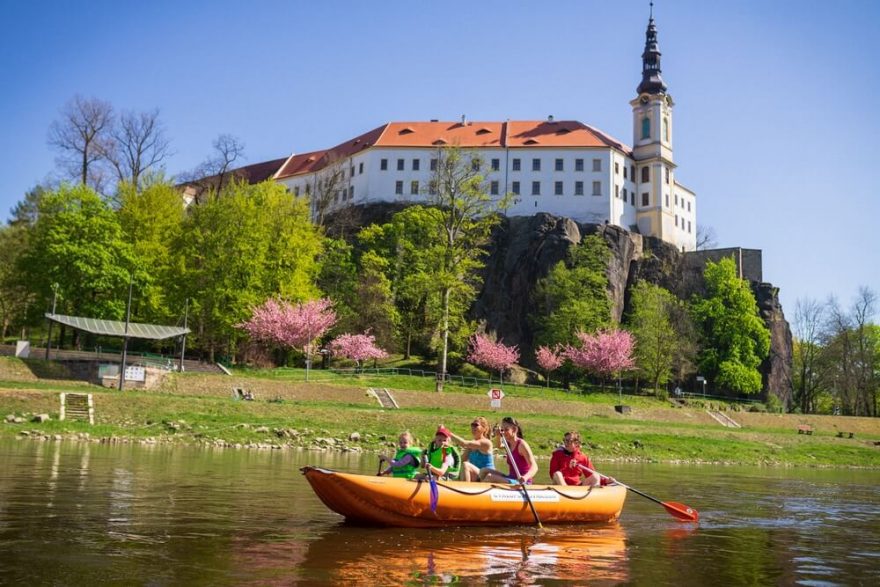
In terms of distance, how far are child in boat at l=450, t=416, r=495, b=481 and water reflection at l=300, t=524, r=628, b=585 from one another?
50.5 inches

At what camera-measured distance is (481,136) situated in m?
96.2

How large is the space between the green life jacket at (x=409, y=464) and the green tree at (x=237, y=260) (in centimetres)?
4485

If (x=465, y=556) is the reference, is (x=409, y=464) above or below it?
above

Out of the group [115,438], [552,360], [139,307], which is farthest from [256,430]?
[552,360]

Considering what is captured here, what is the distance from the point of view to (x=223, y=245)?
2339 inches

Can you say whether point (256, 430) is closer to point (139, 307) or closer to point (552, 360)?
point (139, 307)

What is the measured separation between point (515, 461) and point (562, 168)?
78808 millimetres

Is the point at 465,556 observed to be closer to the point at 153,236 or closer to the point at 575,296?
the point at 153,236

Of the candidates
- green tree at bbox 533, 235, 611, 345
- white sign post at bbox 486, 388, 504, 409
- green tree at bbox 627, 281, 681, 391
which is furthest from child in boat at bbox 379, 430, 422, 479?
green tree at bbox 627, 281, 681, 391

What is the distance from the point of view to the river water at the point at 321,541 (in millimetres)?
9461

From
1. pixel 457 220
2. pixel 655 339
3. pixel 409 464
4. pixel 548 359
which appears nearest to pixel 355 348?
pixel 457 220

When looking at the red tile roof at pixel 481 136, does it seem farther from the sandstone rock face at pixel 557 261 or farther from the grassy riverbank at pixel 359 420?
the grassy riverbank at pixel 359 420

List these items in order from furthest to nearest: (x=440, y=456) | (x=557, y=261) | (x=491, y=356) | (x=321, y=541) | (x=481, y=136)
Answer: (x=481, y=136)
(x=557, y=261)
(x=491, y=356)
(x=440, y=456)
(x=321, y=541)

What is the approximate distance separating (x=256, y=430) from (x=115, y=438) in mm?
5661
